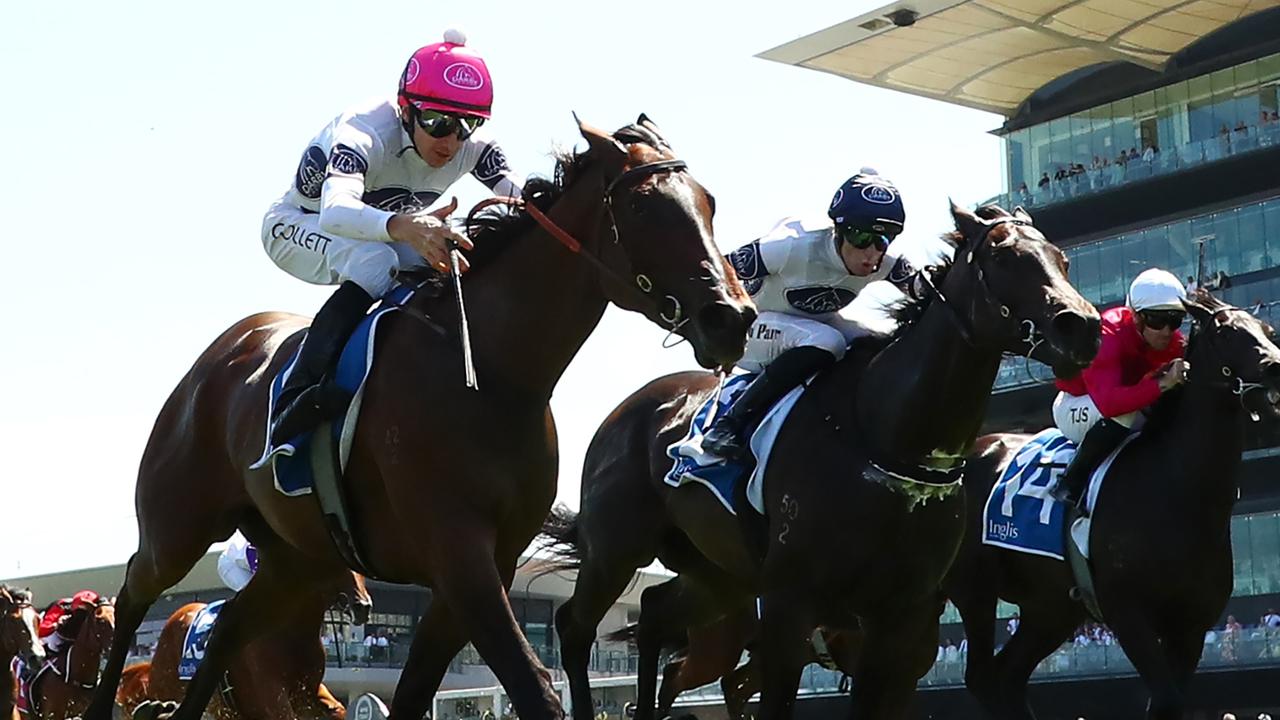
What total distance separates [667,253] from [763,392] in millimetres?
3261

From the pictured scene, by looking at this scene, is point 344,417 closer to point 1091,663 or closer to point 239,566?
point 239,566

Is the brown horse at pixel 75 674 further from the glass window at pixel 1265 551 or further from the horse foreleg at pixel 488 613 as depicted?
the glass window at pixel 1265 551

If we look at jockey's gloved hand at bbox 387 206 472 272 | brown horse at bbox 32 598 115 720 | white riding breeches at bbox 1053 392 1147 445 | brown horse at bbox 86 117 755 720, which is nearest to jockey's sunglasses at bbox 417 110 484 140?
brown horse at bbox 86 117 755 720

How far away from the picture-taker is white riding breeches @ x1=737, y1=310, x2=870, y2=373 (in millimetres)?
9586

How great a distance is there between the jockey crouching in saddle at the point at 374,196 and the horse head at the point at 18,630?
7.75 metres

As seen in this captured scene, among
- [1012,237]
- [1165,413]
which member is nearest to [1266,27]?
[1165,413]

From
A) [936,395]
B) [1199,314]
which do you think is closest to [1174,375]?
[1199,314]

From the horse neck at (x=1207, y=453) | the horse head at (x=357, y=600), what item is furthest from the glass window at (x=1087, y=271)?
the horse head at (x=357, y=600)

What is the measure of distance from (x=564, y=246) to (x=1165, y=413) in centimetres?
513

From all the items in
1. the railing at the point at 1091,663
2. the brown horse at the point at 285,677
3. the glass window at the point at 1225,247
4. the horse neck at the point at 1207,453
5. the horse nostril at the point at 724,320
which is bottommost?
A: the railing at the point at 1091,663

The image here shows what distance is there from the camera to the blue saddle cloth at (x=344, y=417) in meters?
7.09

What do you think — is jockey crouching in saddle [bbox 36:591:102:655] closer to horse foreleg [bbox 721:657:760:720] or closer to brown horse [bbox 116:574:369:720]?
brown horse [bbox 116:574:369:720]

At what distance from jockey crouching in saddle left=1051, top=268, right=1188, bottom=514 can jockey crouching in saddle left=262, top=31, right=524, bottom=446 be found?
4400 mm

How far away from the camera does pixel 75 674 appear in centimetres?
1688
